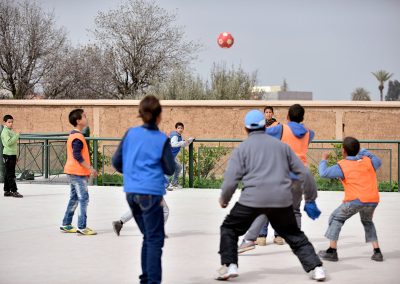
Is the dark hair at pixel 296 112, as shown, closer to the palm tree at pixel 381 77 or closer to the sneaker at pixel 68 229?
the sneaker at pixel 68 229

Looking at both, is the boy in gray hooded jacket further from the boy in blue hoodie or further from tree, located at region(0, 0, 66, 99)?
tree, located at region(0, 0, 66, 99)

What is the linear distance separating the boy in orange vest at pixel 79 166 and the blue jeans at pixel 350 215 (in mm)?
3007

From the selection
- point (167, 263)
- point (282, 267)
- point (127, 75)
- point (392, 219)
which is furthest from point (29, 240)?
point (127, 75)

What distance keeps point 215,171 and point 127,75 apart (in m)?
31.0

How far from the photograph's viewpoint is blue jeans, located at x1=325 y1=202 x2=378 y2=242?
9273 mm

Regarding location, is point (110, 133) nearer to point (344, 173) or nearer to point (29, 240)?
point (29, 240)

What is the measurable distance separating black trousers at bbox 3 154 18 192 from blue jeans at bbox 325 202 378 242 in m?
8.12

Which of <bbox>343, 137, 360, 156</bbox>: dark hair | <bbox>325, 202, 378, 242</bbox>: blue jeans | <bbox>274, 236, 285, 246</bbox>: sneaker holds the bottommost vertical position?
<bbox>274, 236, 285, 246</bbox>: sneaker

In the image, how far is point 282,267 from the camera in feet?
30.0

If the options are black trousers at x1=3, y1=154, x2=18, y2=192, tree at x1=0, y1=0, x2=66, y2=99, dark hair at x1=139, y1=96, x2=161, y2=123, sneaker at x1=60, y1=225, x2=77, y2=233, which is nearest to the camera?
dark hair at x1=139, y1=96, x2=161, y2=123

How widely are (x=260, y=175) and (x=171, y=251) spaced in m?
2.69

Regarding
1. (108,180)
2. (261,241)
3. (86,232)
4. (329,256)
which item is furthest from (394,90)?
(329,256)

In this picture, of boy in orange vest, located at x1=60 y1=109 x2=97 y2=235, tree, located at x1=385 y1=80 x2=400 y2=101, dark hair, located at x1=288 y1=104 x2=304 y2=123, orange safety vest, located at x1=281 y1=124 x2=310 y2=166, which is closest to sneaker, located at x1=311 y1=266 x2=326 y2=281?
orange safety vest, located at x1=281 y1=124 x2=310 y2=166

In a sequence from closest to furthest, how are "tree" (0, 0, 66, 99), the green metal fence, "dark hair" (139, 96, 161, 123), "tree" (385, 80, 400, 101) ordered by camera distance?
"dark hair" (139, 96, 161, 123) → the green metal fence → "tree" (0, 0, 66, 99) → "tree" (385, 80, 400, 101)
